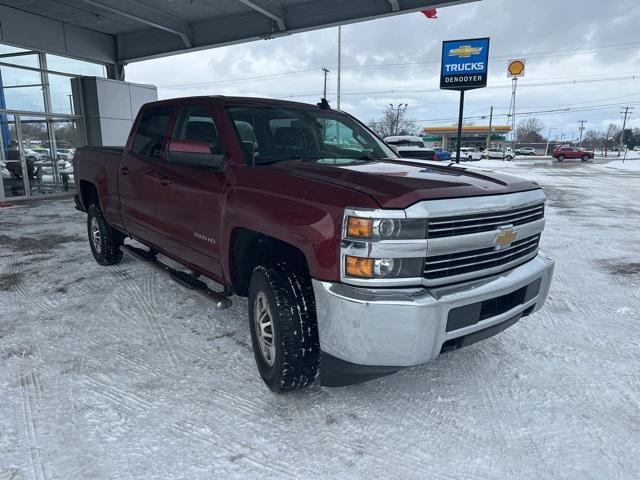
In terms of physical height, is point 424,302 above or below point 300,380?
above

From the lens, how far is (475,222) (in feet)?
8.20

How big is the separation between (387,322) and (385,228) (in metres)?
0.46

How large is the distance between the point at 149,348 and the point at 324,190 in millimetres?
1985

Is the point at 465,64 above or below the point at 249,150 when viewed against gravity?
above

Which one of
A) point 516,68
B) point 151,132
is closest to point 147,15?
point 151,132

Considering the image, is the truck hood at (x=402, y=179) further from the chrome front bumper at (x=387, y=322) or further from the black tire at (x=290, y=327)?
the black tire at (x=290, y=327)

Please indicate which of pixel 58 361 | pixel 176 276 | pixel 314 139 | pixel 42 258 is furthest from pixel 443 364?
pixel 42 258

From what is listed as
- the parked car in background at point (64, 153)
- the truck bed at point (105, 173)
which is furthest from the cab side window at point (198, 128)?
the parked car in background at point (64, 153)

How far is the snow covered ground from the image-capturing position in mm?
2260

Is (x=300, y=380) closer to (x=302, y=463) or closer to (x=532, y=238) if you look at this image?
(x=302, y=463)

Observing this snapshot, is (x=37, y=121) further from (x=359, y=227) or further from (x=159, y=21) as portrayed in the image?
(x=359, y=227)

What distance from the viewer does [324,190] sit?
2438 millimetres

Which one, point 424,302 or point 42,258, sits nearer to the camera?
point 424,302

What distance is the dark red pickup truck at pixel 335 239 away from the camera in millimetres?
2262
